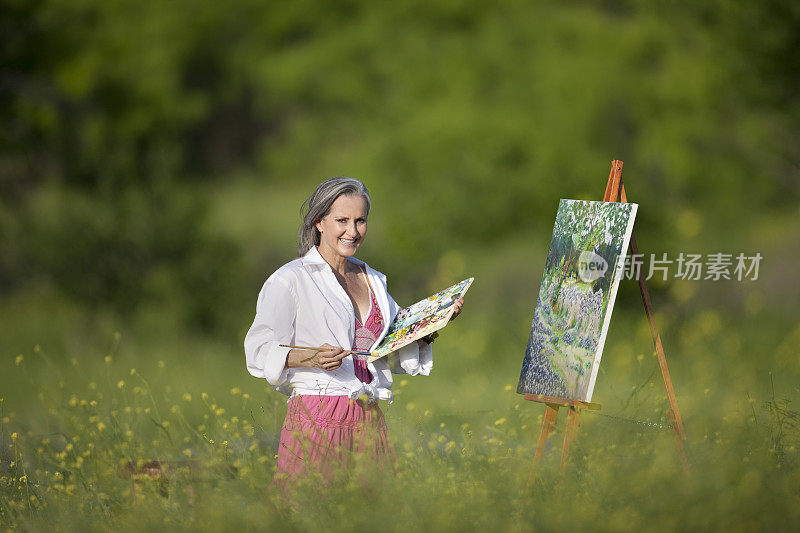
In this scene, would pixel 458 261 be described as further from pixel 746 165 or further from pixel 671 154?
pixel 746 165

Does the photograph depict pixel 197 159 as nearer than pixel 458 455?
No

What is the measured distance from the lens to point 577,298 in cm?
479

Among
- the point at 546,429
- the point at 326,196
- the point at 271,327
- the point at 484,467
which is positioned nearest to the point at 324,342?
the point at 271,327

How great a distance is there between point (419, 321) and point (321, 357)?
1.42 feet

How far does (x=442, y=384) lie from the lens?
9422 millimetres

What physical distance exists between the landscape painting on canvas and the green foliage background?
42 centimetres

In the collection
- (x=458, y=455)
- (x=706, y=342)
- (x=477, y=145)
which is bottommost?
(x=458, y=455)

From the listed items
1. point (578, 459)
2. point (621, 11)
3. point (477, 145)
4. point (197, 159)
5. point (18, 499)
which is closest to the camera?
point (578, 459)

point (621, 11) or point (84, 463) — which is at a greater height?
point (621, 11)

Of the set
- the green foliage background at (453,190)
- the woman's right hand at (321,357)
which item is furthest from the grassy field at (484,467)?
the woman's right hand at (321,357)

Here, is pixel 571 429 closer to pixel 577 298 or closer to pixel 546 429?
pixel 546 429

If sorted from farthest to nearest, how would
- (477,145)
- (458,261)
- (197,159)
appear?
(197,159)
(477,145)
(458,261)

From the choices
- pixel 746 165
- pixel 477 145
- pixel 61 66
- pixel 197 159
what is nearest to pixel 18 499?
pixel 477 145

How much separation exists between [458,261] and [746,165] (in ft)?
18.9
